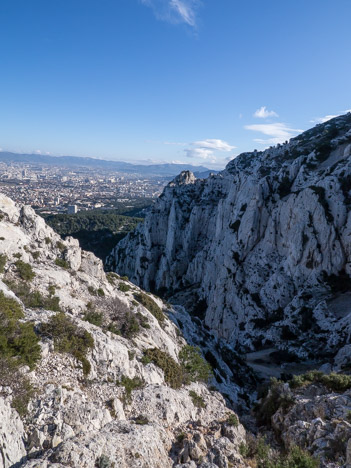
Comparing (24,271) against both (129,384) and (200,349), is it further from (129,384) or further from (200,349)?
(200,349)

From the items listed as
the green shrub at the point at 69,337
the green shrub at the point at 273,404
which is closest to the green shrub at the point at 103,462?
the green shrub at the point at 69,337

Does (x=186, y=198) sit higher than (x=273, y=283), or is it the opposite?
(x=186, y=198)

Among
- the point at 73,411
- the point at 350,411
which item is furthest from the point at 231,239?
the point at 73,411

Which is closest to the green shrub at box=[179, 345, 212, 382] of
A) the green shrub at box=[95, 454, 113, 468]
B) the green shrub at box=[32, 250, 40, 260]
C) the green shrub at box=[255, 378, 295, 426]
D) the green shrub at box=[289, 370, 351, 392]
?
the green shrub at box=[255, 378, 295, 426]

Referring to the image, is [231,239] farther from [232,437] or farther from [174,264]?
[232,437]

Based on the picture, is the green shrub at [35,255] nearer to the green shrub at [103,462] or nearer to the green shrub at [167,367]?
the green shrub at [167,367]

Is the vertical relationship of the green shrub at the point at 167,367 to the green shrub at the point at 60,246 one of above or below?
below

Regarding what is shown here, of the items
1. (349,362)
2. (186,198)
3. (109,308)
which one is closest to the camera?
(109,308)
